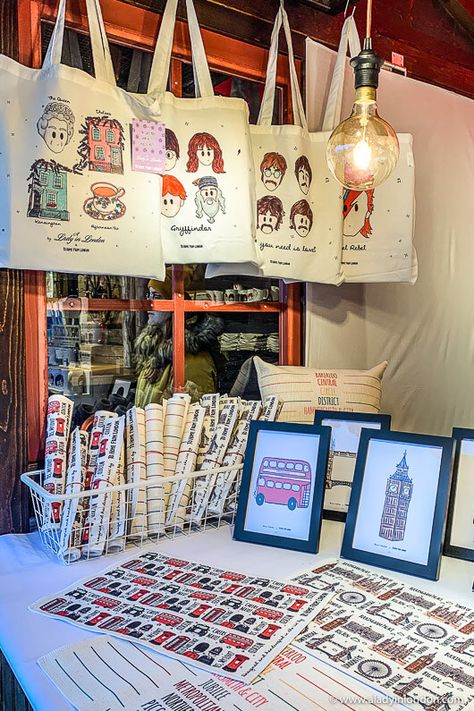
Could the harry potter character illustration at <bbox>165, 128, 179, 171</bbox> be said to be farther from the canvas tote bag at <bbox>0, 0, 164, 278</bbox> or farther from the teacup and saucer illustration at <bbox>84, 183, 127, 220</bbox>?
the teacup and saucer illustration at <bbox>84, 183, 127, 220</bbox>

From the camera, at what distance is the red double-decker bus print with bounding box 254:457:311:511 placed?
1.29 metres

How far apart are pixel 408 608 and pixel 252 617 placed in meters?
0.27

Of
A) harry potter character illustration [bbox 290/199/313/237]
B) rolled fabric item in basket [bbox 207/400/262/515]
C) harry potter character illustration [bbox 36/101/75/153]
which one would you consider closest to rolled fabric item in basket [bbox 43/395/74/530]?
rolled fabric item in basket [bbox 207/400/262/515]

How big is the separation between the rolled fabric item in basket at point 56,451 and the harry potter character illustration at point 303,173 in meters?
0.88

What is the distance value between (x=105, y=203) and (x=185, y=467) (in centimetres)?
65

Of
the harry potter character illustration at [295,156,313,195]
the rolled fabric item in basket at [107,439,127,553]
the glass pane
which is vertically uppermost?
the harry potter character illustration at [295,156,313,195]

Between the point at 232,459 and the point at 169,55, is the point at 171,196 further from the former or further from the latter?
the point at 232,459

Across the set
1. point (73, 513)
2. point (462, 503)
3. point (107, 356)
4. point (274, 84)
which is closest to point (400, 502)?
point (462, 503)

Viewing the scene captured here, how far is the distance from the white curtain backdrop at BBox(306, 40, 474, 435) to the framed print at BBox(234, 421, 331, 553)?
780 mm

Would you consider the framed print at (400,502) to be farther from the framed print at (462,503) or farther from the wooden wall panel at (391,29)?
the wooden wall panel at (391,29)

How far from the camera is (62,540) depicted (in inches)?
48.2

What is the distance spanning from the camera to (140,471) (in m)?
1.35

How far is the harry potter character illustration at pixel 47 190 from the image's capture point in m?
1.31

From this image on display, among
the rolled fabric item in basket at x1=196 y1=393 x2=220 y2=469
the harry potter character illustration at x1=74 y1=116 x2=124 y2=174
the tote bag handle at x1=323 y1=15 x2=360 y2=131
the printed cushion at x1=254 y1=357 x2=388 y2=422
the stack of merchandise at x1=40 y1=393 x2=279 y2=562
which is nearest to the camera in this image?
the stack of merchandise at x1=40 y1=393 x2=279 y2=562
